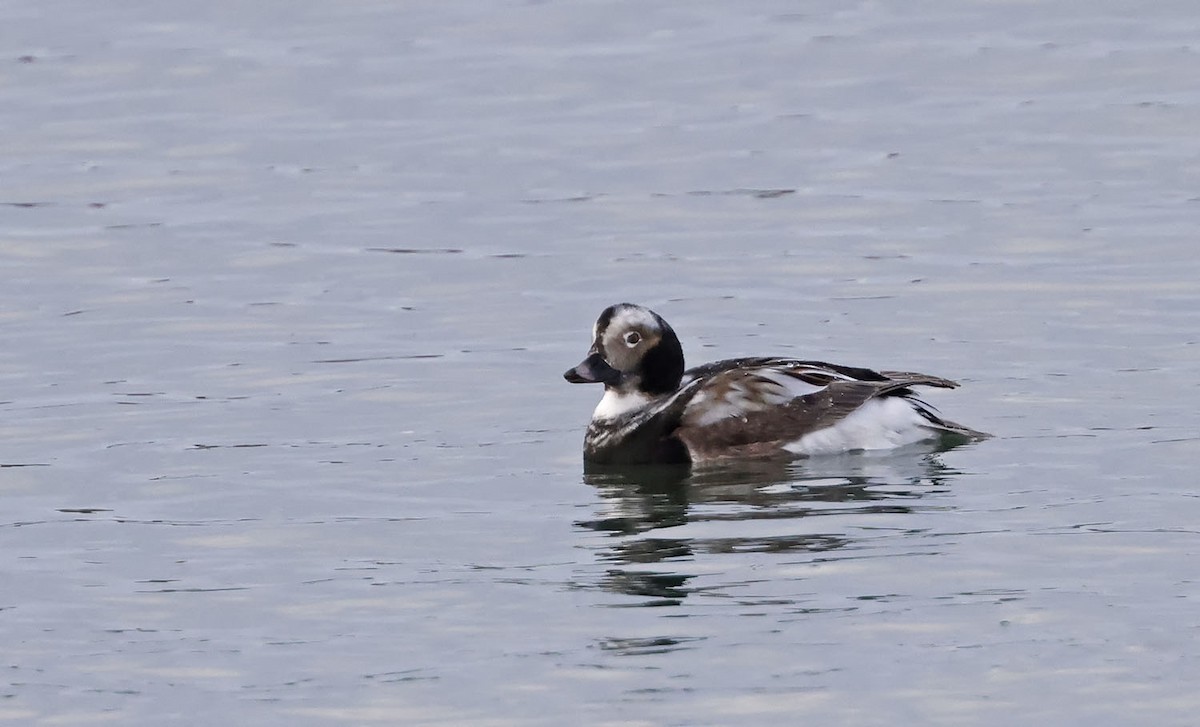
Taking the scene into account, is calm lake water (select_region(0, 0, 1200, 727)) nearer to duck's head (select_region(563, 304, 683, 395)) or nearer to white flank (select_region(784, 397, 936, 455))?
white flank (select_region(784, 397, 936, 455))

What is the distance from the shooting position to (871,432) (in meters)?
13.4

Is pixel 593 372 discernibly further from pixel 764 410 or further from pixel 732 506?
pixel 732 506

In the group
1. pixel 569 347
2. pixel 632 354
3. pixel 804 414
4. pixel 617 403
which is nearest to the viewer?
pixel 804 414

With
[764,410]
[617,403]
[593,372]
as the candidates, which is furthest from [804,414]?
[593,372]

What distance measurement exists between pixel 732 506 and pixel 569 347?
4063mm

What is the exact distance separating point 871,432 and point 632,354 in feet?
4.70

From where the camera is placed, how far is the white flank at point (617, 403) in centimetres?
1362

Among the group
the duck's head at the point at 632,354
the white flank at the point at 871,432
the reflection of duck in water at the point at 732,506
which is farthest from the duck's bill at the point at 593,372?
the white flank at the point at 871,432

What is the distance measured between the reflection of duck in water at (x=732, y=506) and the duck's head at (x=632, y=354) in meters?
0.65

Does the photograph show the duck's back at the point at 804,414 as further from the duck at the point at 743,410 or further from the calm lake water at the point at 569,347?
the calm lake water at the point at 569,347

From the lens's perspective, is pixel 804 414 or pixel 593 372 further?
pixel 593 372

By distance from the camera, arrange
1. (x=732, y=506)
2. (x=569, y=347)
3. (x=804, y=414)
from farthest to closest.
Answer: (x=569, y=347) < (x=804, y=414) < (x=732, y=506)

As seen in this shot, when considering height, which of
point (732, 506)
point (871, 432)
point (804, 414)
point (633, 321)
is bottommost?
point (732, 506)

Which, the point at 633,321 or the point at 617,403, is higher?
the point at 633,321
